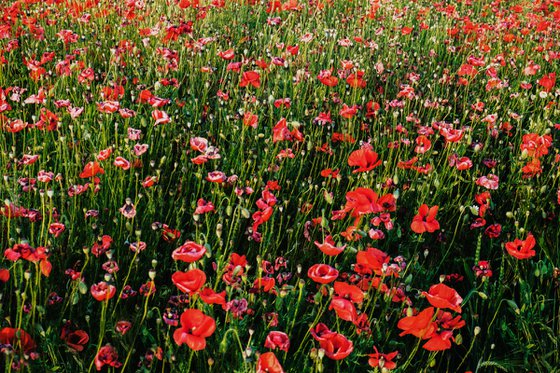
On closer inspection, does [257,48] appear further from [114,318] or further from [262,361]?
[262,361]

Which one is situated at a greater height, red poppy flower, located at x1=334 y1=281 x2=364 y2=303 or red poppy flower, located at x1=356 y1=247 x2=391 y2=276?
red poppy flower, located at x1=356 y1=247 x2=391 y2=276

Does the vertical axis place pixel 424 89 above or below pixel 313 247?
above

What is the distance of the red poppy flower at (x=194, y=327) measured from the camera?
1.31 m

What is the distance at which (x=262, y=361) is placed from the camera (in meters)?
1.29

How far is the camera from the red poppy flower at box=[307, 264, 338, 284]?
1.48 metres

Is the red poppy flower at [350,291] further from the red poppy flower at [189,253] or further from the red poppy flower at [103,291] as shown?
the red poppy flower at [103,291]

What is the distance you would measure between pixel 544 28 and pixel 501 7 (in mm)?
1615

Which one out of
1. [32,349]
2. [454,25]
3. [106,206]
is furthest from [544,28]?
[32,349]

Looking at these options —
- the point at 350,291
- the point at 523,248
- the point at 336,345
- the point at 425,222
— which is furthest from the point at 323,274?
the point at 523,248

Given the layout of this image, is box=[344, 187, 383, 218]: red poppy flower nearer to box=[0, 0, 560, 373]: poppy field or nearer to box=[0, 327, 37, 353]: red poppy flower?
box=[0, 0, 560, 373]: poppy field

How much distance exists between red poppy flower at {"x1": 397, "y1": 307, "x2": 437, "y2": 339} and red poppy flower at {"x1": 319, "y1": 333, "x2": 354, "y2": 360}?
0.17 m

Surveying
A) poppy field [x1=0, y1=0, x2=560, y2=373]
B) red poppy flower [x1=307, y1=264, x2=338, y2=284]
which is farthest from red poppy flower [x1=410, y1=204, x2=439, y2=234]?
red poppy flower [x1=307, y1=264, x2=338, y2=284]

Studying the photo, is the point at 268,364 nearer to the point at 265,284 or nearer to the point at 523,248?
the point at 265,284

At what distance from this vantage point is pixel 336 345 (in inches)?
55.5
